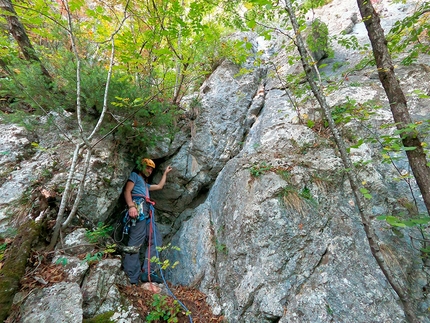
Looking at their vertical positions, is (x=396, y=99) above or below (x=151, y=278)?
above

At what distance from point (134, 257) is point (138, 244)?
1.03ft

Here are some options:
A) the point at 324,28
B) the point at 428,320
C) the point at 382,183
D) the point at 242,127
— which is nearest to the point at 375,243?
the point at 428,320

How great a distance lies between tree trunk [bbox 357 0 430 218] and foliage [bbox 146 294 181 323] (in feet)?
12.8

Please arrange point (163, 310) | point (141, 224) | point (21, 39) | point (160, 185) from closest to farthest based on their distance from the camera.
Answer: point (163, 310) < point (21, 39) < point (141, 224) < point (160, 185)

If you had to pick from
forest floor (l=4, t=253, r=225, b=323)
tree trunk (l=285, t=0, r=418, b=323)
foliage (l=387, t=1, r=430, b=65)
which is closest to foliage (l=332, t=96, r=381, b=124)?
tree trunk (l=285, t=0, r=418, b=323)

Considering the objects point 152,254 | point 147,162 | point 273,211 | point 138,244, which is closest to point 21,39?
point 147,162

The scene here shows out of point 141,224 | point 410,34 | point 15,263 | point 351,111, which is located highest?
point 410,34

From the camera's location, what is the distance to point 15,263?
2.60 m

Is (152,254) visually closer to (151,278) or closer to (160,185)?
(151,278)

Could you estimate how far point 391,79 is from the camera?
2641mm

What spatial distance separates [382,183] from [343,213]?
37.8 inches

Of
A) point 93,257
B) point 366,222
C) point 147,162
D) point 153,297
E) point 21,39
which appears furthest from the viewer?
point 147,162

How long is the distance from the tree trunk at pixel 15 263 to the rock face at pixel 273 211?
1.22ft

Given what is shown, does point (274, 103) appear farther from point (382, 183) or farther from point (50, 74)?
point (50, 74)
